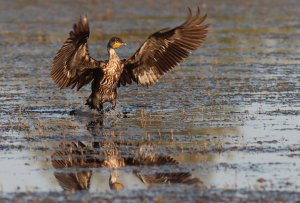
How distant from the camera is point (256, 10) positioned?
29.4 meters

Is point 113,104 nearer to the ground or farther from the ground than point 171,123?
farther from the ground

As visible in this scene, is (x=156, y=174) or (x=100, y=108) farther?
(x=100, y=108)

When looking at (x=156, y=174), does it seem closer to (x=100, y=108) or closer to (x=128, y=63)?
(x=128, y=63)

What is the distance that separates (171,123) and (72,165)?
2894mm

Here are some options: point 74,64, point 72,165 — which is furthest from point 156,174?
point 74,64

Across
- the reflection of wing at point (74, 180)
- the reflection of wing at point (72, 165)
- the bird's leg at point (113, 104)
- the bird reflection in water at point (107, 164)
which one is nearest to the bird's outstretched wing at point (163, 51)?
the bird's leg at point (113, 104)

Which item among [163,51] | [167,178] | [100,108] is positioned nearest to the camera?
[167,178]

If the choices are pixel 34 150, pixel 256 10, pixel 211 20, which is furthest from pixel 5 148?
pixel 256 10

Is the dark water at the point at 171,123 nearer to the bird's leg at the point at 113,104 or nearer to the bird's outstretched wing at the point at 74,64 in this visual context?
the bird's leg at the point at 113,104

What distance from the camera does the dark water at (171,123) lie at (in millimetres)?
8609

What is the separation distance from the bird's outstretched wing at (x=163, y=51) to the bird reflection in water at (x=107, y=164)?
2.56 meters

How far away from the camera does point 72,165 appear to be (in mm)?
9500

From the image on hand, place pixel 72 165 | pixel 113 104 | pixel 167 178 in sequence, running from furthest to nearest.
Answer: pixel 113 104 → pixel 72 165 → pixel 167 178

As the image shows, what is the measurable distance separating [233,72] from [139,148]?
24.0ft
